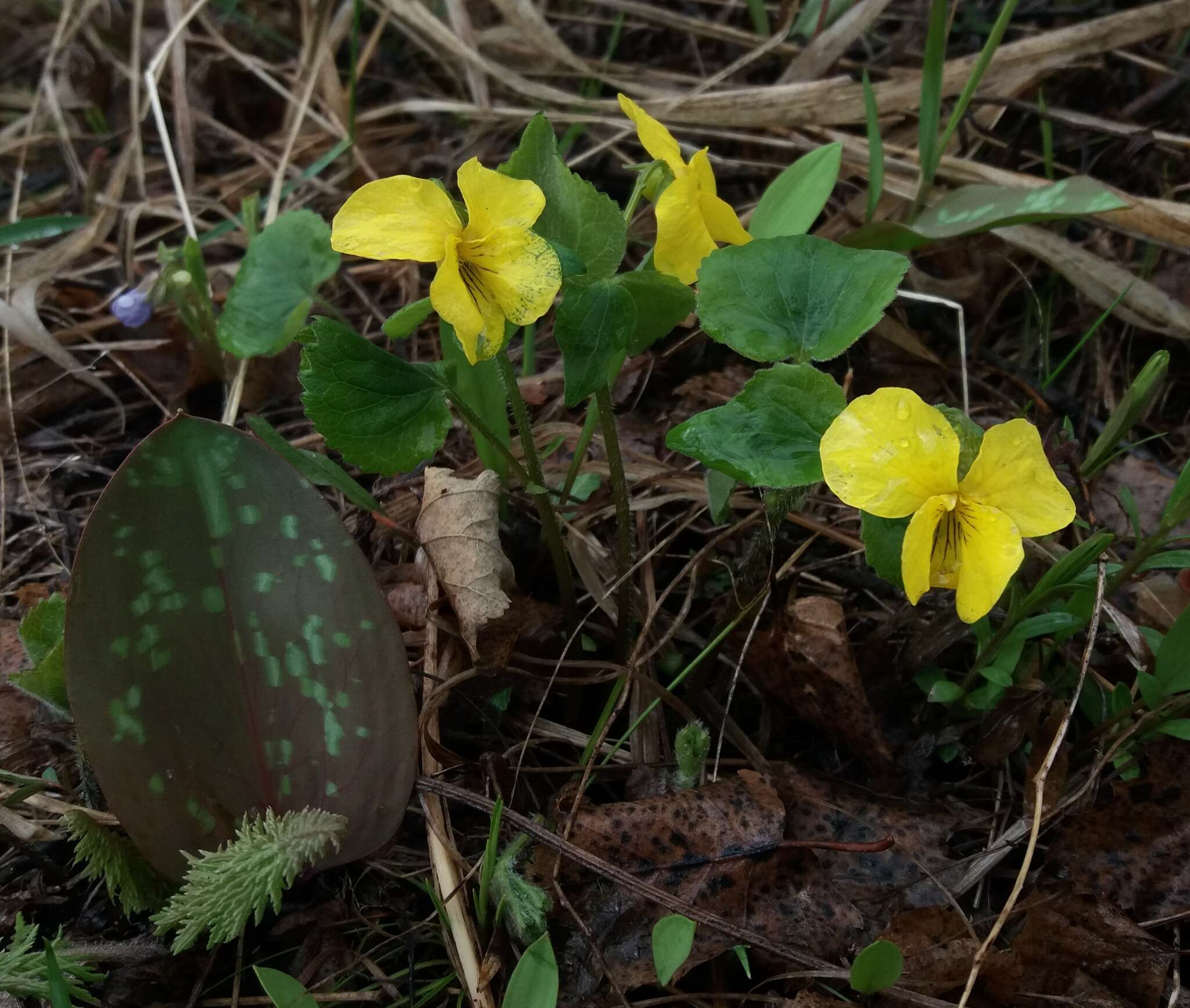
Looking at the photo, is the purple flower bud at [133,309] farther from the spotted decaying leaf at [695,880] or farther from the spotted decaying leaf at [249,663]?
the spotted decaying leaf at [695,880]

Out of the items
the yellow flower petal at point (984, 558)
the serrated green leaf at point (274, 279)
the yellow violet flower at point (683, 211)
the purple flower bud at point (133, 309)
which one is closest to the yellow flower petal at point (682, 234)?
the yellow violet flower at point (683, 211)

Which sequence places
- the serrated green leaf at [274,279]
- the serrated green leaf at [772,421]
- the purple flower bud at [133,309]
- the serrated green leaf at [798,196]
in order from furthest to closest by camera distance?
the purple flower bud at [133,309] → the serrated green leaf at [274,279] → the serrated green leaf at [798,196] → the serrated green leaf at [772,421]

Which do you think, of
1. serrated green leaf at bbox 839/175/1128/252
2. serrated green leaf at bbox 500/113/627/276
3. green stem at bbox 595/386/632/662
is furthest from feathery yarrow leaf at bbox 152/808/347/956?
serrated green leaf at bbox 839/175/1128/252

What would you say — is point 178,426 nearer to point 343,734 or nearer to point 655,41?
point 343,734

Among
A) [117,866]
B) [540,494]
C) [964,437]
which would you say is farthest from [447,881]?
[964,437]

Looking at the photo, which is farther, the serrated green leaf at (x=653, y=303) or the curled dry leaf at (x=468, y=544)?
the curled dry leaf at (x=468, y=544)

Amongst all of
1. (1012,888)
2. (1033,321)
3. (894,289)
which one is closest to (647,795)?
(1012,888)
